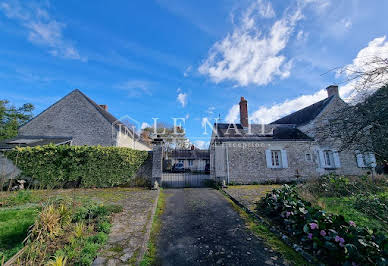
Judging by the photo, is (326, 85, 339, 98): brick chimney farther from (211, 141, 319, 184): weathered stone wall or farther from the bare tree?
the bare tree

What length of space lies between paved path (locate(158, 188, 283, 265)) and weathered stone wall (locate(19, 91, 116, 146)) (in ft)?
31.6

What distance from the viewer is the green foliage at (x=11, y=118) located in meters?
15.7

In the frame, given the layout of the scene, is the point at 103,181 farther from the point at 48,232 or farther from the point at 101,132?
the point at 48,232

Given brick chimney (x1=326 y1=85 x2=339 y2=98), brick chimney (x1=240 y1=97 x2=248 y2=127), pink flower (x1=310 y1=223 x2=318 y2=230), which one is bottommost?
pink flower (x1=310 y1=223 x2=318 y2=230)

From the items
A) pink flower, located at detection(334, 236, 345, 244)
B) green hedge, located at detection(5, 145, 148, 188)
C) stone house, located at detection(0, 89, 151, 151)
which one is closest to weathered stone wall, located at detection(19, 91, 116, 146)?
stone house, located at detection(0, 89, 151, 151)

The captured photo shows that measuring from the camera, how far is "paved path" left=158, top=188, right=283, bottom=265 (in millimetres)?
2677

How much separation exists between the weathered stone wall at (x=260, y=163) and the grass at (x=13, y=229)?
8.20 metres

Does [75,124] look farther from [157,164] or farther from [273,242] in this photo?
[273,242]

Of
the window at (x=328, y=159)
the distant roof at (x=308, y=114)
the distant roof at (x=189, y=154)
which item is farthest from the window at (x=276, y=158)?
the distant roof at (x=189, y=154)

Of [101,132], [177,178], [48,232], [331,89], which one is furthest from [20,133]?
[331,89]

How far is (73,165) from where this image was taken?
28.0 feet

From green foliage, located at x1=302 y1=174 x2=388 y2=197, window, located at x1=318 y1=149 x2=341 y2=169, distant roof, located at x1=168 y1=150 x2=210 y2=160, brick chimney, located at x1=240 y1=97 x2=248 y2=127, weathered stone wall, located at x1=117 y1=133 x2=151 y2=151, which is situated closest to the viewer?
green foliage, located at x1=302 y1=174 x2=388 y2=197

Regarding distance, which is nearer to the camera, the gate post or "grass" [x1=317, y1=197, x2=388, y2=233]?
"grass" [x1=317, y1=197, x2=388, y2=233]

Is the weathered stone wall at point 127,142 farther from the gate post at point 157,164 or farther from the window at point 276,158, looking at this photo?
the window at point 276,158
